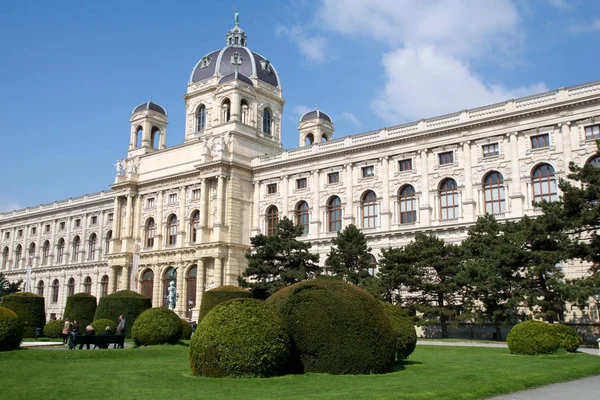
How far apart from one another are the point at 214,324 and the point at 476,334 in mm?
27570

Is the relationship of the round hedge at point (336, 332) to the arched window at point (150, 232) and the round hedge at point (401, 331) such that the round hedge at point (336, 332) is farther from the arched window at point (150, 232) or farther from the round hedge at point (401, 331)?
the arched window at point (150, 232)

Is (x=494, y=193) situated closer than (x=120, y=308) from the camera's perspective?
No

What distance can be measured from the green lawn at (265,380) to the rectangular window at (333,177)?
3014 cm

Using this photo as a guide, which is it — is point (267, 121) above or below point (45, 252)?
above

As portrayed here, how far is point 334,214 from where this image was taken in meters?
52.7

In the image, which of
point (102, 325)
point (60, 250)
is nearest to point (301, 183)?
point (102, 325)

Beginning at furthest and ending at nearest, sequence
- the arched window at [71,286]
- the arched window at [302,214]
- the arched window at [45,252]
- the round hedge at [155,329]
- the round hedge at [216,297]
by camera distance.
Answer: the arched window at [45,252]
the arched window at [71,286]
the arched window at [302,214]
the round hedge at [216,297]
the round hedge at [155,329]

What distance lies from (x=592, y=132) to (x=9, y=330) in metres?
36.3

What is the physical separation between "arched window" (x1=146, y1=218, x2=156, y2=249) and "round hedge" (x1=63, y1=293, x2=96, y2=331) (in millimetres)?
24066

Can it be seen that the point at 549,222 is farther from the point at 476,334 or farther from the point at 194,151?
the point at 194,151

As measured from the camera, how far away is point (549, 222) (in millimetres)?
30000

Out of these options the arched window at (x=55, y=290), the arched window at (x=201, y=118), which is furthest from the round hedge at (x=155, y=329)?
the arched window at (x=55, y=290)

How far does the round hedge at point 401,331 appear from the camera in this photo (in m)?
20.8

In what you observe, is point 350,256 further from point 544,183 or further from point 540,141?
point 540,141
